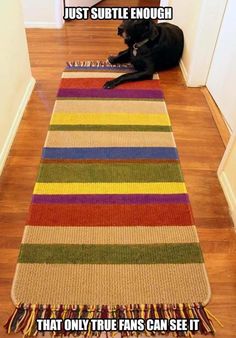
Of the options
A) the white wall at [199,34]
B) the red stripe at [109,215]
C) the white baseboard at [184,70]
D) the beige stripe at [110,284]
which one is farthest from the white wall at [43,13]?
the beige stripe at [110,284]

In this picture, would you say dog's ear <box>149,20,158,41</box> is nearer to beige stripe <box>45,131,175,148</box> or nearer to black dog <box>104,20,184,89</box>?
black dog <box>104,20,184,89</box>

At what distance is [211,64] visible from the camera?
1.95 metres

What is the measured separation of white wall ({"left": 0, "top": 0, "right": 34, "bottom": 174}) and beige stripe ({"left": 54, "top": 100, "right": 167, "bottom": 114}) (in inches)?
9.2

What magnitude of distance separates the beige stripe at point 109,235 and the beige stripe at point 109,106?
0.83 m

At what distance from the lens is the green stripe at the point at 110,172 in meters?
1.38

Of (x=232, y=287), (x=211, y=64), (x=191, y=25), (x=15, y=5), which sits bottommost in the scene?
(x=232, y=287)

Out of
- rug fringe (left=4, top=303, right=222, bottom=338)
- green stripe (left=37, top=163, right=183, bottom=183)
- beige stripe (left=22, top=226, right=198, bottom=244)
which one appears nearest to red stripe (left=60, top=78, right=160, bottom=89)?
green stripe (left=37, top=163, right=183, bottom=183)

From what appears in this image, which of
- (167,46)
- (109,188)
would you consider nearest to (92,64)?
(167,46)

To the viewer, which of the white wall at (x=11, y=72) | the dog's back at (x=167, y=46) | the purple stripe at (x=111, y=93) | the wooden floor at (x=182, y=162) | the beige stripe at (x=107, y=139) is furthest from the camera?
the dog's back at (x=167, y=46)

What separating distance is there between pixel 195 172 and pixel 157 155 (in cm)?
21

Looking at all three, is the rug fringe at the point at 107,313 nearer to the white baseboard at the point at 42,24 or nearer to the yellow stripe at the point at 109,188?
the yellow stripe at the point at 109,188

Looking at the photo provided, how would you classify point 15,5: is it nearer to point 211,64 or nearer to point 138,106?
point 138,106

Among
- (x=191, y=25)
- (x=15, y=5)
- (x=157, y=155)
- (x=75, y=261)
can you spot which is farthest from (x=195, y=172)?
(x=15, y=5)

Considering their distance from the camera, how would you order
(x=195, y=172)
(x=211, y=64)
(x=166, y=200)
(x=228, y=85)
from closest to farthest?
(x=166, y=200), (x=195, y=172), (x=228, y=85), (x=211, y=64)
